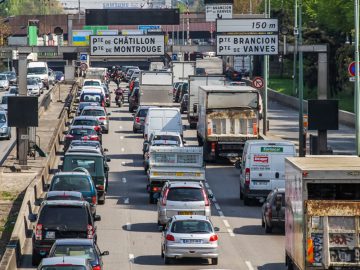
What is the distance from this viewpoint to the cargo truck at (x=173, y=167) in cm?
4331

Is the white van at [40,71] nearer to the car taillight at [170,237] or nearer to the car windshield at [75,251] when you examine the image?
the car taillight at [170,237]

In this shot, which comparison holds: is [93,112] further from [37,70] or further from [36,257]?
[37,70]

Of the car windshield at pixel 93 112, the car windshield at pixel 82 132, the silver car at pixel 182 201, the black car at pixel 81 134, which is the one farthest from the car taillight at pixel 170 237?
the car windshield at pixel 93 112

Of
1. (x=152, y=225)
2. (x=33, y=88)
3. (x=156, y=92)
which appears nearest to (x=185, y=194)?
(x=152, y=225)

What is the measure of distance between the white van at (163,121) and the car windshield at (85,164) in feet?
51.4

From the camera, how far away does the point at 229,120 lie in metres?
55.4

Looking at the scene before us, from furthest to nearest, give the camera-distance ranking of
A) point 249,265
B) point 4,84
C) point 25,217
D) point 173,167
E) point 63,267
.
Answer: point 4,84
point 173,167
point 25,217
point 249,265
point 63,267

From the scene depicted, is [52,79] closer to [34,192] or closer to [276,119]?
[276,119]

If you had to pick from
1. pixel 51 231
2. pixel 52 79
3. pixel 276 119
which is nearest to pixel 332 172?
pixel 51 231

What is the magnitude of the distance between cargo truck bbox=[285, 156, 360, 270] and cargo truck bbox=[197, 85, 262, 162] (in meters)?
29.2

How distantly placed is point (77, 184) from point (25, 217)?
3.00 meters

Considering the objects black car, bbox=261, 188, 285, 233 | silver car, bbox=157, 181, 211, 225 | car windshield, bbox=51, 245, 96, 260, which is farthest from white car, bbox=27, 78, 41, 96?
car windshield, bbox=51, 245, 96, 260

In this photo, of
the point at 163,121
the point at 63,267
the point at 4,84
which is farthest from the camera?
the point at 4,84

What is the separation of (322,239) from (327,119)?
2591cm
